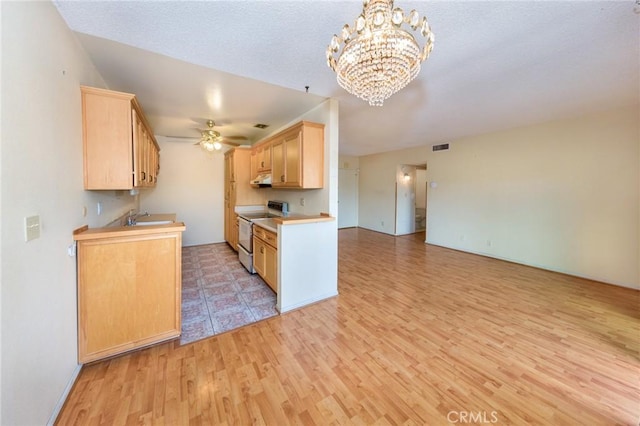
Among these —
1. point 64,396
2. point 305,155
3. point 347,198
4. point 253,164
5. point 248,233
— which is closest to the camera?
point 64,396

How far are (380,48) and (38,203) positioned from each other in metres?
2.06

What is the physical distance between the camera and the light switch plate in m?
1.21

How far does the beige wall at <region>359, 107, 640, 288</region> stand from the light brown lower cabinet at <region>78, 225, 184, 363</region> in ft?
18.4

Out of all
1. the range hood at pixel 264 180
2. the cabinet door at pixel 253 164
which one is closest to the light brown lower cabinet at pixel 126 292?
the range hood at pixel 264 180

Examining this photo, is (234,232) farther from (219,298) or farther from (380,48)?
(380,48)

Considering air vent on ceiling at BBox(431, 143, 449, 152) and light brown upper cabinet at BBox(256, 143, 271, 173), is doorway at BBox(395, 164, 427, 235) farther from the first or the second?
light brown upper cabinet at BBox(256, 143, 271, 173)

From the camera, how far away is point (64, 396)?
1562 millimetres

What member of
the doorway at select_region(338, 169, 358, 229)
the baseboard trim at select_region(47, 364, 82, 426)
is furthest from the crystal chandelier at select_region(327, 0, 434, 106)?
the doorway at select_region(338, 169, 358, 229)

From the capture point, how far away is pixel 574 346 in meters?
2.17

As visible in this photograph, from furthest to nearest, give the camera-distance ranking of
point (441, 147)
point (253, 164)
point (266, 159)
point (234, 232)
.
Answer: point (441, 147), point (234, 232), point (253, 164), point (266, 159)

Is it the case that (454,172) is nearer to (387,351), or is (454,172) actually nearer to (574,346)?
(574,346)

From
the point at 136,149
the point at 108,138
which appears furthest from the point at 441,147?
the point at 108,138

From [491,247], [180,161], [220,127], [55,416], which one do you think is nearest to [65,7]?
[55,416]

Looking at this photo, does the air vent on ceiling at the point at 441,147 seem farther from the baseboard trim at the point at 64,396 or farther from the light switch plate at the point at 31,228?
the baseboard trim at the point at 64,396
